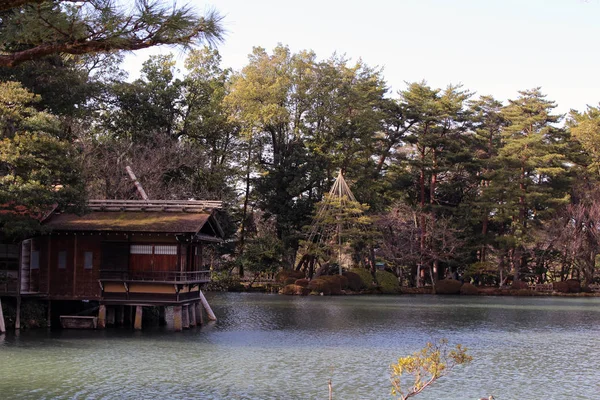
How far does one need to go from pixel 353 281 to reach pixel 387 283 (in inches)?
128

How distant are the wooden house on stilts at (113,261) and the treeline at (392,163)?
1928 centimetres

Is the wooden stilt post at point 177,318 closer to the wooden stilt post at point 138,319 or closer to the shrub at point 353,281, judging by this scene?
the wooden stilt post at point 138,319

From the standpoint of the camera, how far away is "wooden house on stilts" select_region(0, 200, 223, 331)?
25422mm

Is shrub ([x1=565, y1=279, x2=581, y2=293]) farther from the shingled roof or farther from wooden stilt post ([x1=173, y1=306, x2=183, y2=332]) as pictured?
wooden stilt post ([x1=173, y1=306, x2=183, y2=332])

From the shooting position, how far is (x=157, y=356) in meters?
20.5

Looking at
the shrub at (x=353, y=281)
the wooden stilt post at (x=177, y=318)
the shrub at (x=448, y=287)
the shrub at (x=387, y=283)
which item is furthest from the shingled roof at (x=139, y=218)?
the shrub at (x=448, y=287)

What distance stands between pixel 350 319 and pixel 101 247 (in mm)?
11596

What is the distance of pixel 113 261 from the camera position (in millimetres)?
25828

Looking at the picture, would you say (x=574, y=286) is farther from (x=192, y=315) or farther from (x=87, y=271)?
(x=87, y=271)

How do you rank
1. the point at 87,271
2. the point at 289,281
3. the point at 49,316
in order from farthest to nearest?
the point at 289,281, the point at 49,316, the point at 87,271

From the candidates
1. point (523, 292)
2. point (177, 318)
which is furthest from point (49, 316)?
point (523, 292)

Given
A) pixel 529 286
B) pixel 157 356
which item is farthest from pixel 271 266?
pixel 157 356

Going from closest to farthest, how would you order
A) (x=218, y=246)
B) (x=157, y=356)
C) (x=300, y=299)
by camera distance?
(x=157, y=356)
(x=300, y=299)
(x=218, y=246)

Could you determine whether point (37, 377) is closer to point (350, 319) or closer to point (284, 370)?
point (284, 370)
